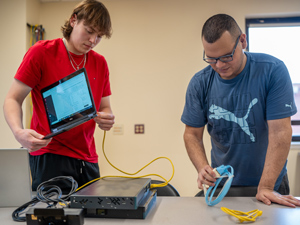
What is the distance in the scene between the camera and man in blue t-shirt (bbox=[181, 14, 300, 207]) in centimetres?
125

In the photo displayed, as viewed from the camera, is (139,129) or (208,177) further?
(139,129)

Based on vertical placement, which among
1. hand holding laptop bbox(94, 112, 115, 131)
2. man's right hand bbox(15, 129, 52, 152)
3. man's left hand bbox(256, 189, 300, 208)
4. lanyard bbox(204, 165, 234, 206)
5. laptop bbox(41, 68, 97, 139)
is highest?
laptop bbox(41, 68, 97, 139)

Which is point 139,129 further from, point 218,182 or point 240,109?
point 218,182

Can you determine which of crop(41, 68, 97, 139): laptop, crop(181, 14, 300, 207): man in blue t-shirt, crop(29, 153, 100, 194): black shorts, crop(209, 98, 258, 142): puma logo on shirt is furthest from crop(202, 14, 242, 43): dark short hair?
crop(29, 153, 100, 194): black shorts

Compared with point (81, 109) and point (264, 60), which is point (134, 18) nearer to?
point (264, 60)

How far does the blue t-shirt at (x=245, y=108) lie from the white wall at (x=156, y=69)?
5.63ft

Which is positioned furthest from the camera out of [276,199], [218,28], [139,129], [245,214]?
[139,129]

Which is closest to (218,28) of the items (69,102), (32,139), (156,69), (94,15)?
(94,15)

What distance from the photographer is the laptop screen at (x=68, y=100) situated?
3.66ft

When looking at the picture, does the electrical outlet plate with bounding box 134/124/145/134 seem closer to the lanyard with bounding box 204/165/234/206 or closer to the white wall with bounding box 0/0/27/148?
the white wall with bounding box 0/0/27/148

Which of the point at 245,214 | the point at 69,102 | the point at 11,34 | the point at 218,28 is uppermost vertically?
the point at 11,34

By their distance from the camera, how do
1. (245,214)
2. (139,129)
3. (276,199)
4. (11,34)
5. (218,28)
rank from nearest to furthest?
(245,214) < (276,199) < (218,28) < (11,34) < (139,129)

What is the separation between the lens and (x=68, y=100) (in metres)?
1.16

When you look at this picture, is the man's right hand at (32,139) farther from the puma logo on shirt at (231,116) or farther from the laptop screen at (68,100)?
the puma logo on shirt at (231,116)
